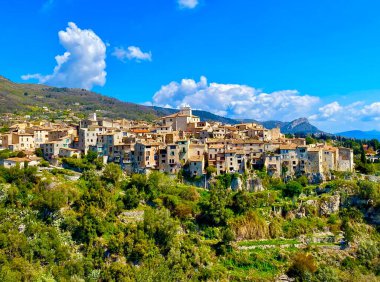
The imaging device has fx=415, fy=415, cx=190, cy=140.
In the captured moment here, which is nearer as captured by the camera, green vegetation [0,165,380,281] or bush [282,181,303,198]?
green vegetation [0,165,380,281]

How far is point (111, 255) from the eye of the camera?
4616 cm

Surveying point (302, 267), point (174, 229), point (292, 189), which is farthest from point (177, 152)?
point (302, 267)

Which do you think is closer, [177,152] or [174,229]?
[174,229]

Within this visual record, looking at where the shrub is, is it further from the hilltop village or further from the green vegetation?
the hilltop village

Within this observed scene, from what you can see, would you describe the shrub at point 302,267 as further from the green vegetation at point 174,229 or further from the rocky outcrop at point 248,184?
the rocky outcrop at point 248,184

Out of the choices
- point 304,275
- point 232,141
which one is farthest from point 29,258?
point 232,141

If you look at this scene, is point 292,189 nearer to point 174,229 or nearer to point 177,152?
point 177,152

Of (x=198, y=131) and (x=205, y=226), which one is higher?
(x=198, y=131)

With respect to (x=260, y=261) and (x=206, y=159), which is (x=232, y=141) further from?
(x=260, y=261)

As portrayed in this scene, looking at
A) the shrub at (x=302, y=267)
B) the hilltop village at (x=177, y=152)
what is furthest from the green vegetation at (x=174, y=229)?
the hilltop village at (x=177, y=152)

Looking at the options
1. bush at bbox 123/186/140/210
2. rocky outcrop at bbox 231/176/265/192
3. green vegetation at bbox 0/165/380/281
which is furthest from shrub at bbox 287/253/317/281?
bush at bbox 123/186/140/210

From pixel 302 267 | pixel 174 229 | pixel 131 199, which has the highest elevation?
pixel 131 199

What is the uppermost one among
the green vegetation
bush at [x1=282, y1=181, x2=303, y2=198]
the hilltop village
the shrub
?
the hilltop village

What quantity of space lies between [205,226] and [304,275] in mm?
13771
